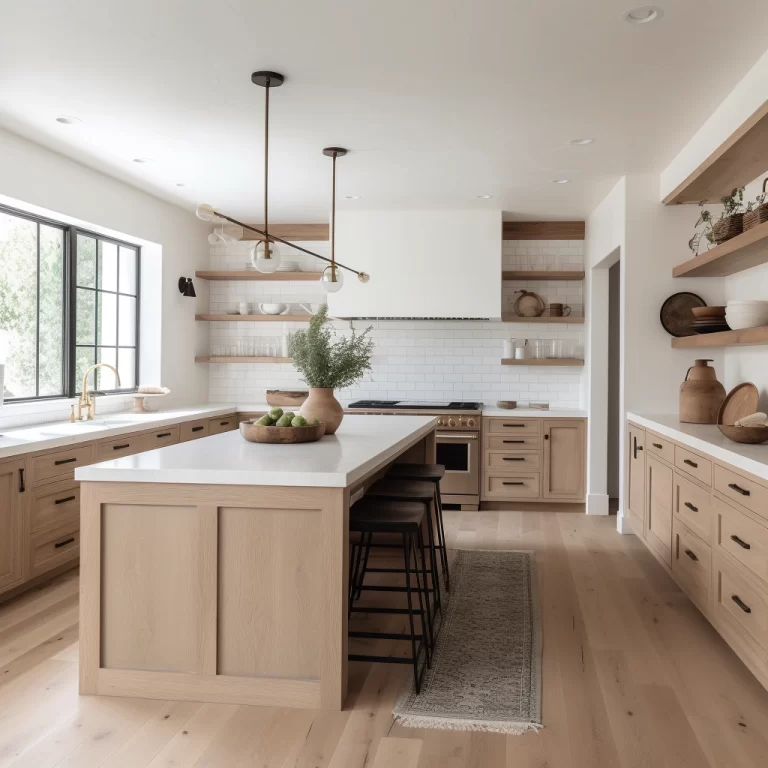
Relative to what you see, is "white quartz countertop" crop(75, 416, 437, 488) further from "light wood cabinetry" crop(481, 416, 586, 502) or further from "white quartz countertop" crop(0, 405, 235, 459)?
"light wood cabinetry" crop(481, 416, 586, 502)

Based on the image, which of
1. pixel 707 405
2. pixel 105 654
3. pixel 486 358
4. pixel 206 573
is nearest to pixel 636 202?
pixel 707 405

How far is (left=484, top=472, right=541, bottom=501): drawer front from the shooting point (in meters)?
6.60

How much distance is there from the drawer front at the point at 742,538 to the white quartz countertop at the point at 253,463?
1.46 m

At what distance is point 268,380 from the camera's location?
7.61 metres

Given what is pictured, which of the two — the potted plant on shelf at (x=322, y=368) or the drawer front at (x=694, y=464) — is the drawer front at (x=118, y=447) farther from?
the drawer front at (x=694, y=464)

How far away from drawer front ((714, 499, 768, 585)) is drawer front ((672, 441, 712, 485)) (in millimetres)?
181

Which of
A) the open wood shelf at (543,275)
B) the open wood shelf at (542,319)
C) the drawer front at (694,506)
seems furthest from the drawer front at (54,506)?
the open wood shelf at (543,275)

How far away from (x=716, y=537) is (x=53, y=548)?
138 inches

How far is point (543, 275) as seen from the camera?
22.7 ft

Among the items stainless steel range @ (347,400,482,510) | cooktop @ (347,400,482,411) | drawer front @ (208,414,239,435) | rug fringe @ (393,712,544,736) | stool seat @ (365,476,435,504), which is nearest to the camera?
rug fringe @ (393,712,544,736)

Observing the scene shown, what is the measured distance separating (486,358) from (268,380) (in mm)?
2164

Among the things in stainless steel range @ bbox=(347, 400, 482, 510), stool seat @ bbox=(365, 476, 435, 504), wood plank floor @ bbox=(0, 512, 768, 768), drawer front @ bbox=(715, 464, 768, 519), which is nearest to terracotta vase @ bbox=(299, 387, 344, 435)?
stool seat @ bbox=(365, 476, 435, 504)

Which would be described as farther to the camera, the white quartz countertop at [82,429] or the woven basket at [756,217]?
the white quartz countertop at [82,429]

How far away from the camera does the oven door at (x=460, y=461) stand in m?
6.55
